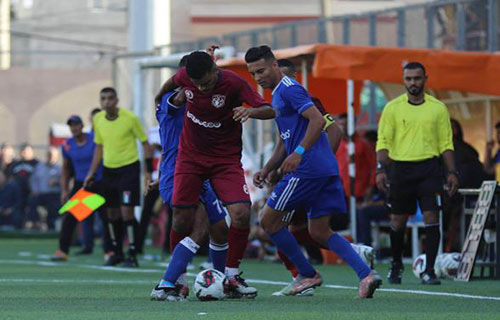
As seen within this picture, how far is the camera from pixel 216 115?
10.4 metres

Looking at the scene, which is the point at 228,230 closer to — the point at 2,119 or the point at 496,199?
the point at 496,199

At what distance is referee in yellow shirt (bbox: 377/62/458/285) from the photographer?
13242 mm

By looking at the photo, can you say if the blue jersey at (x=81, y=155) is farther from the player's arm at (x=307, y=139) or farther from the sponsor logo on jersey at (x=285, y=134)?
the player's arm at (x=307, y=139)

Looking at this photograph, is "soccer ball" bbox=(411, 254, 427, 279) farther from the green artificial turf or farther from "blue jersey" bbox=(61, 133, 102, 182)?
"blue jersey" bbox=(61, 133, 102, 182)

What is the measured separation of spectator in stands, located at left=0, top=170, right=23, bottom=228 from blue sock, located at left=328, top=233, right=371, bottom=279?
20.7m

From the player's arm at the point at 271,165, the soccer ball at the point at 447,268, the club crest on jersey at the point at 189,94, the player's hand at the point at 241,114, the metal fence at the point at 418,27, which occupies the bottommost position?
the soccer ball at the point at 447,268

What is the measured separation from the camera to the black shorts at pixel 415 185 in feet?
43.4

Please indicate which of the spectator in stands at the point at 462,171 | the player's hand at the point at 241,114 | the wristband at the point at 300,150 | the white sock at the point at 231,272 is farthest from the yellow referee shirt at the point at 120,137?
the player's hand at the point at 241,114

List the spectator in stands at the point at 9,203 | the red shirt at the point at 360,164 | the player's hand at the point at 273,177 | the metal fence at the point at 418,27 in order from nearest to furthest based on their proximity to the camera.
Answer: the player's hand at the point at 273,177 → the red shirt at the point at 360,164 → the metal fence at the point at 418,27 → the spectator in stands at the point at 9,203

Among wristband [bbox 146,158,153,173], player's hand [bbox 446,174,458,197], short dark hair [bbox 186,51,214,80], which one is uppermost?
short dark hair [bbox 186,51,214,80]

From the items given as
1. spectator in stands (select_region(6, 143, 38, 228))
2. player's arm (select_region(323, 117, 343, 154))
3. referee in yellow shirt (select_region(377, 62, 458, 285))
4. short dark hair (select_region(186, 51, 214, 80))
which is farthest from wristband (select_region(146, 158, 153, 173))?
spectator in stands (select_region(6, 143, 38, 228))

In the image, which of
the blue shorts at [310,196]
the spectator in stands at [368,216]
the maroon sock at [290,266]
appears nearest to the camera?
the blue shorts at [310,196]

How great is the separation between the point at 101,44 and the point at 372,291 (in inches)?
1692

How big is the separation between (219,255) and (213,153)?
2.86ft
